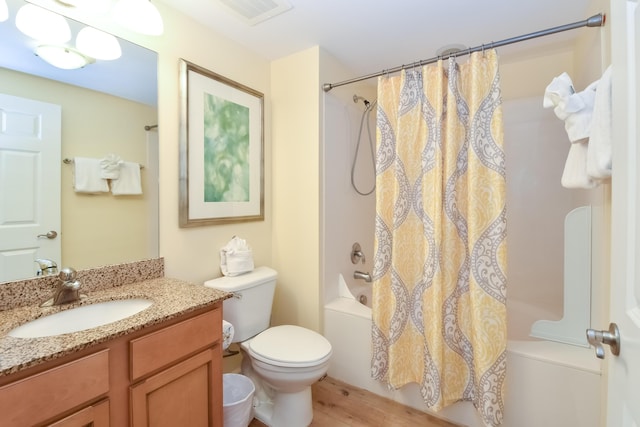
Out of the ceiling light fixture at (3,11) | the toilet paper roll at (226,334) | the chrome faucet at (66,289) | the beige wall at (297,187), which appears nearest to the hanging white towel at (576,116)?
the beige wall at (297,187)

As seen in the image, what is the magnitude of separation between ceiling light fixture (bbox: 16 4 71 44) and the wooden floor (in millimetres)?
2068

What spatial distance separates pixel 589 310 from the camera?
1330mm

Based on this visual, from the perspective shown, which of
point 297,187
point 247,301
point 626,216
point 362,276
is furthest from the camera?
point 362,276

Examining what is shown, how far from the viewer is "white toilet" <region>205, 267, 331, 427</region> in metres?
1.43

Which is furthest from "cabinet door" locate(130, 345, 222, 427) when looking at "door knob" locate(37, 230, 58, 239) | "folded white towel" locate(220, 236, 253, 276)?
"door knob" locate(37, 230, 58, 239)

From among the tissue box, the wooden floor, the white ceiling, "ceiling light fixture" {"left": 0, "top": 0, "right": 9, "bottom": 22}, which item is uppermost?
the white ceiling

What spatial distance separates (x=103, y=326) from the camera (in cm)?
91

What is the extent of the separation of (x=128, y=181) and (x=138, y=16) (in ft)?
2.45

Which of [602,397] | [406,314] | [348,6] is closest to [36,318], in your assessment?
[406,314]

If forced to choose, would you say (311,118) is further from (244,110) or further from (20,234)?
(20,234)

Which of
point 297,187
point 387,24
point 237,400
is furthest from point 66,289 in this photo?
point 387,24

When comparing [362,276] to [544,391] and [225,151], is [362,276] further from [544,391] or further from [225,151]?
[225,151]

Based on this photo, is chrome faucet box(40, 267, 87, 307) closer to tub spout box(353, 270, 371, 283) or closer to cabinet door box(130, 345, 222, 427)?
Answer: cabinet door box(130, 345, 222, 427)

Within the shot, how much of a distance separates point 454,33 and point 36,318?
8.31 feet
